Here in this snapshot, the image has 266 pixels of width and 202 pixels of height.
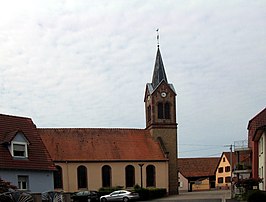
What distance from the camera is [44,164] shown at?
33.6 metres

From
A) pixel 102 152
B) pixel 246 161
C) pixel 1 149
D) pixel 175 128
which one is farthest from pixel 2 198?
pixel 175 128

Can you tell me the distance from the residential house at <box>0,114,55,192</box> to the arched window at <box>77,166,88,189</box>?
29.7m

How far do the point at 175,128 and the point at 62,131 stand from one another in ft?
52.1

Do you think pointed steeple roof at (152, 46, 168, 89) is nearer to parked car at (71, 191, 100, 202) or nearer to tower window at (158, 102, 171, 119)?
tower window at (158, 102, 171, 119)

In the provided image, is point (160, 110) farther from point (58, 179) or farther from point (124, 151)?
point (58, 179)

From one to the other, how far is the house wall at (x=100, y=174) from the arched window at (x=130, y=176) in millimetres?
442

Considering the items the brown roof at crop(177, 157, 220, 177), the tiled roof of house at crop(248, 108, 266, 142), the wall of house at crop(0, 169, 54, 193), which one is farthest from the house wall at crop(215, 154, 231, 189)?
the wall of house at crop(0, 169, 54, 193)

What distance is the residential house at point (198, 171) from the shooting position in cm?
9738

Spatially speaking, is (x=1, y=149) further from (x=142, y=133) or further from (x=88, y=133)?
(x=142, y=133)

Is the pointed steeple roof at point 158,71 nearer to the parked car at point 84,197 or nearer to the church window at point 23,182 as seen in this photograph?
the parked car at point 84,197

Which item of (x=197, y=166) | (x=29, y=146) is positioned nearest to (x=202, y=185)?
(x=197, y=166)

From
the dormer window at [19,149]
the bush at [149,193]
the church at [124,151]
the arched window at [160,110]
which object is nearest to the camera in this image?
the dormer window at [19,149]

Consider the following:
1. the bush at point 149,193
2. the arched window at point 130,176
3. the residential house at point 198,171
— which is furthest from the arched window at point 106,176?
the residential house at point 198,171

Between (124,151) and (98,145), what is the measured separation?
367 centimetres
